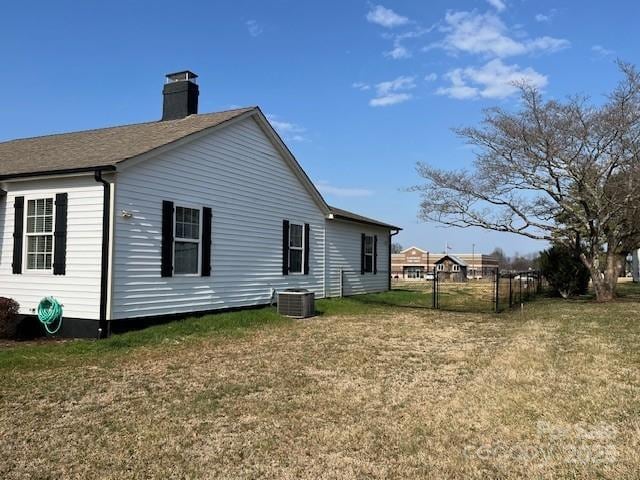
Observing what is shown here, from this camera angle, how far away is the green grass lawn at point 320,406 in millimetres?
3865

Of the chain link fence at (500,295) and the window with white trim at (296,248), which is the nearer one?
the window with white trim at (296,248)

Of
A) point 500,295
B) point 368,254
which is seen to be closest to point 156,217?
point 368,254

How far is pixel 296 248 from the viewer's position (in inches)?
603

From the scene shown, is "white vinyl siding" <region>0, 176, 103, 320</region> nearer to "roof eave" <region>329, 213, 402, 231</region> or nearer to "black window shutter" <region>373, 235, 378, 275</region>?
"roof eave" <region>329, 213, 402, 231</region>

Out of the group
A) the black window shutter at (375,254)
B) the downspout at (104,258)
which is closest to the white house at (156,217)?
the downspout at (104,258)

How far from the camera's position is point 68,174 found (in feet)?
31.1

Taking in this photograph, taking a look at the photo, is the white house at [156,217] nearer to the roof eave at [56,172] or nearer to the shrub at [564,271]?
the roof eave at [56,172]

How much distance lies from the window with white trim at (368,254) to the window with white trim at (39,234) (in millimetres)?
11728

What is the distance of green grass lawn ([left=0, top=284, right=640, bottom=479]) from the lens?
12.7 ft

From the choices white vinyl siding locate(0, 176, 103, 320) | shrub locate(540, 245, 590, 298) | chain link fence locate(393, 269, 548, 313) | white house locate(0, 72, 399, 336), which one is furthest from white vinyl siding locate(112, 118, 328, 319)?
shrub locate(540, 245, 590, 298)

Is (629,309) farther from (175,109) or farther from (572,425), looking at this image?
(175,109)

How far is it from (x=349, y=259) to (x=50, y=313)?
10.5 metres

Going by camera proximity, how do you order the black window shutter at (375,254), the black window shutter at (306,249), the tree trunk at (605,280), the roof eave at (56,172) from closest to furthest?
the roof eave at (56,172)
the black window shutter at (306,249)
the tree trunk at (605,280)
the black window shutter at (375,254)

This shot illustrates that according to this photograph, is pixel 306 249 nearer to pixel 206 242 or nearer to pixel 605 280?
pixel 206 242
